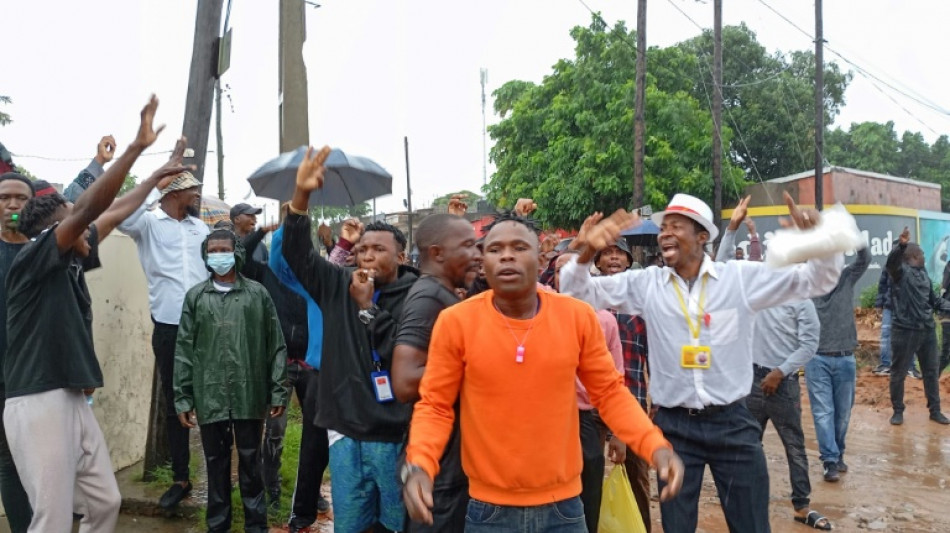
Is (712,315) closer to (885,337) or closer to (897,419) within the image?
(897,419)

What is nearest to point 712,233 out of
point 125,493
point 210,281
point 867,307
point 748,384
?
point 748,384

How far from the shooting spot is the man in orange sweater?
2822 mm

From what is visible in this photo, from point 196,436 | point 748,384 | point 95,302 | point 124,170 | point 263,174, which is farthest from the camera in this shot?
point 196,436

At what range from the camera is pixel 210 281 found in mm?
5023

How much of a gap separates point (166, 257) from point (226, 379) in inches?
48.6

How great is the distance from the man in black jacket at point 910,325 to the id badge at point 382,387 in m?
7.97

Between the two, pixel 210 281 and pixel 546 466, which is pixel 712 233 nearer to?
pixel 546 466

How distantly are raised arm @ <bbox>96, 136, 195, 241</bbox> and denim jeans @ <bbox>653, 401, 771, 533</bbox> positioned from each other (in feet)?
8.90

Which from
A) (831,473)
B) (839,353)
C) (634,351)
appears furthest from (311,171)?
(831,473)

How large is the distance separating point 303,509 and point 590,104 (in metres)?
22.7

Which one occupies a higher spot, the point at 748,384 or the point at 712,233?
the point at 712,233

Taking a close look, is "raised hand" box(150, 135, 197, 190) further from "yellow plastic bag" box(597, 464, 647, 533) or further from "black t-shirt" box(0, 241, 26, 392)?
"yellow plastic bag" box(597, 464, 647, 533)

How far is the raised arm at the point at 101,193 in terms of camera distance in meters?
3.54

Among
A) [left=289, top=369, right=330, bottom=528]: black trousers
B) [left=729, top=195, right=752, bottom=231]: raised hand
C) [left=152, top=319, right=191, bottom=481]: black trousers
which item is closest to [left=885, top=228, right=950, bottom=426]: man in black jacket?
[left=729, top=195, right=752, bottom=231]: raised hand
